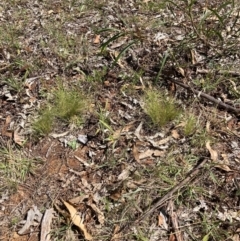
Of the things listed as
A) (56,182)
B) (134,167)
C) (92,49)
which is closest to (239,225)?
(134,167)

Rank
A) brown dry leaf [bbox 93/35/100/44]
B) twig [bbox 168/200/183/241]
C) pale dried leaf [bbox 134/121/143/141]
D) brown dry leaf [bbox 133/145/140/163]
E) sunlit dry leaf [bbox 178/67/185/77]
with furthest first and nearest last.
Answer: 1. brown dry leaf [bbox 93/35/100/44]
2. sunlit dry leaf [bbox 178/67/185/77]
3. pale dried leaf [bbox 134/121/143/141]
4. brown dry leaf [bbox 133/145/140/163]
5. twig [bbox 168/200/183/241]

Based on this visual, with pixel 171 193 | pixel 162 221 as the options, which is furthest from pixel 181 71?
pixel 162 221

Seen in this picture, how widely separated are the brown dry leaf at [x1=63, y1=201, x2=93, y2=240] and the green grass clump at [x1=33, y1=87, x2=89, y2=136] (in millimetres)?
599

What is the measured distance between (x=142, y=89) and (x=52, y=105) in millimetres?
647

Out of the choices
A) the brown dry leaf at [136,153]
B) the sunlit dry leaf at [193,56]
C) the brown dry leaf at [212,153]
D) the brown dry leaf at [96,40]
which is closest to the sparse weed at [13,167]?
the brown dry leaf at [136,153]

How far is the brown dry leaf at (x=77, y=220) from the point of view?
2236mm

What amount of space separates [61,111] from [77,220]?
2.66ft

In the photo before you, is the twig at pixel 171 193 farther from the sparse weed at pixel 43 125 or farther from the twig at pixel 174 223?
the sparse weed at pixel 43 125

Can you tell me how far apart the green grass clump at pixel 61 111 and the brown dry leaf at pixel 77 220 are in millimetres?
599

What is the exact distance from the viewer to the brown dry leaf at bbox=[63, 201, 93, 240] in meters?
2.24

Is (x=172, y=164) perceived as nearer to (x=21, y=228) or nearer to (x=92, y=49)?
(x=21, y=228)

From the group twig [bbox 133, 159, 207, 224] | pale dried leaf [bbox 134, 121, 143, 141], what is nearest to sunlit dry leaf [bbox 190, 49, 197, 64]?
pale dried leaf [bbox 134, 121, 143, 141]

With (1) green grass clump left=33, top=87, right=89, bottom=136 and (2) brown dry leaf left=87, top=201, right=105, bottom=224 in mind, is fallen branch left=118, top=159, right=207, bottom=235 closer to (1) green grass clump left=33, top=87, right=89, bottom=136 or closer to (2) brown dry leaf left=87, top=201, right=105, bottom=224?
(2) brown dry leaf left=87, top=201, right=105, bottom=224

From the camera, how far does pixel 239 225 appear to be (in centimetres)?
221
